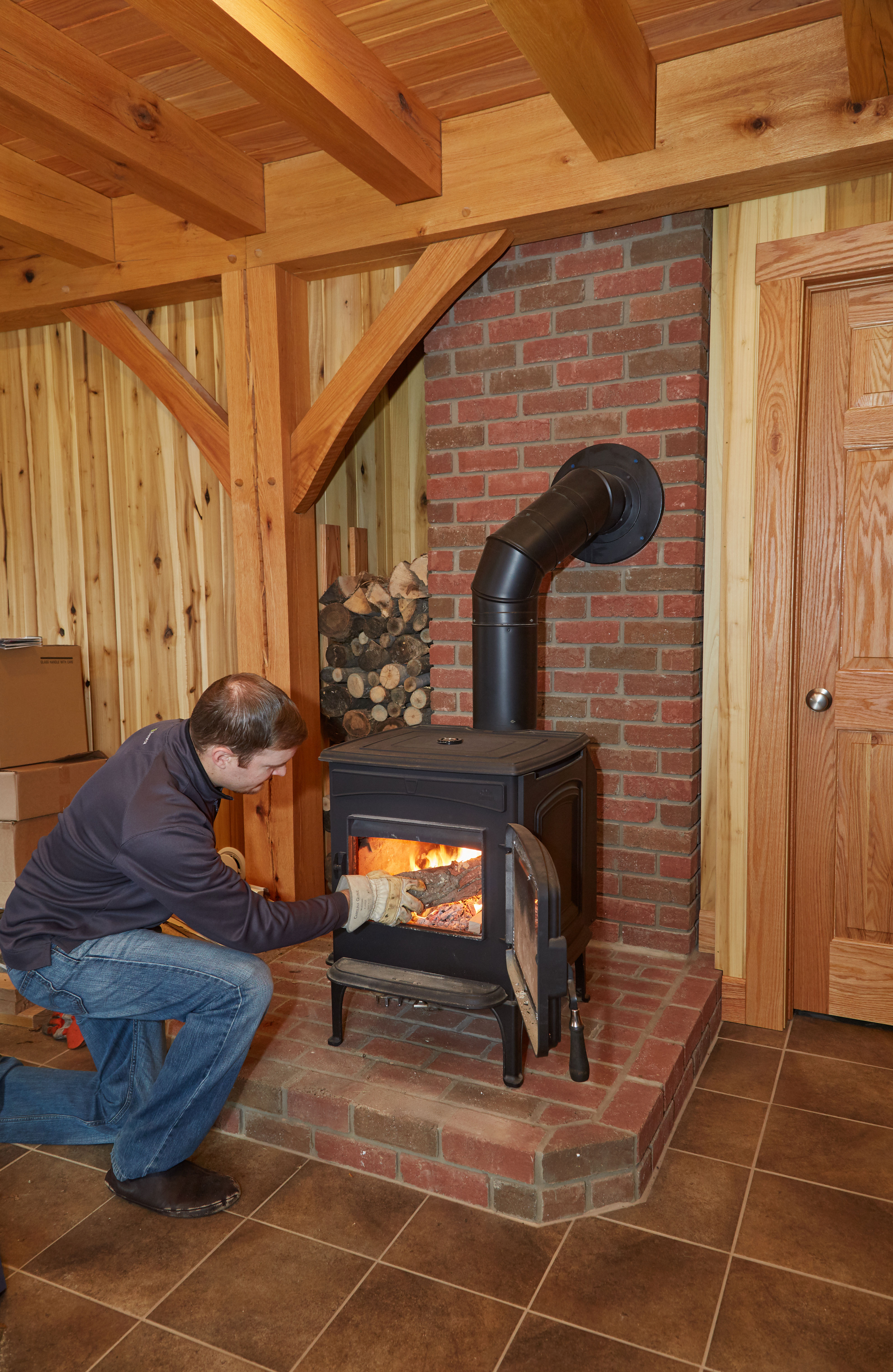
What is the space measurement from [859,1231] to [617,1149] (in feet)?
1.59

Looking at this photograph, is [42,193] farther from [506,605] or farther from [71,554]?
[506,605]

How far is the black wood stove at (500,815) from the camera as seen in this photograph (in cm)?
201

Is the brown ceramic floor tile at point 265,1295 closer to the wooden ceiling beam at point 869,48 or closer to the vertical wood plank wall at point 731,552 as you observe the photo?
the vertical wood plank wall at point 731,552

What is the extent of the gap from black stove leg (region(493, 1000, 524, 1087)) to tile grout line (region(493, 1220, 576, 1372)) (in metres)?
0.31

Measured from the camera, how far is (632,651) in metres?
2.69

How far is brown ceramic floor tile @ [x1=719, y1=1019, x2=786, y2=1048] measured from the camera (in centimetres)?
252

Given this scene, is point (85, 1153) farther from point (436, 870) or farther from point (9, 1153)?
point (436, 870)

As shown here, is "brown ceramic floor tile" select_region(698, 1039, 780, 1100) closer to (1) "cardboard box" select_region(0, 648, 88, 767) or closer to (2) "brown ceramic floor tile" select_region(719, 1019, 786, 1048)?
(2) "brown ceramic floor tile" select_region(719, 1019, 786, 1048)

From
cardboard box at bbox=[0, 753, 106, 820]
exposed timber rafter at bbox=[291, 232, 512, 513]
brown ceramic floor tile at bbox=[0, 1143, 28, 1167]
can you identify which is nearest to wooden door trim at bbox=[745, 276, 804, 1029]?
exposed timber rafter at bbox=[291, 232, 512, 513]

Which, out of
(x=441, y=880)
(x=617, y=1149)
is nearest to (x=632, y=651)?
(x=441, y=880)

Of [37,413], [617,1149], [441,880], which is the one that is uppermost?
[37,413]

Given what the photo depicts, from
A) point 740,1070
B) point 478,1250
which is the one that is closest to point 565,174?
point 740,1070

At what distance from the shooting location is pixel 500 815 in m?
2.03

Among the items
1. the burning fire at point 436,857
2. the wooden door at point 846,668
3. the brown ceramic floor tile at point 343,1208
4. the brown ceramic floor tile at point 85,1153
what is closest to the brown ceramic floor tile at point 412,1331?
the brown ceramic floor tile at point 343,1208
